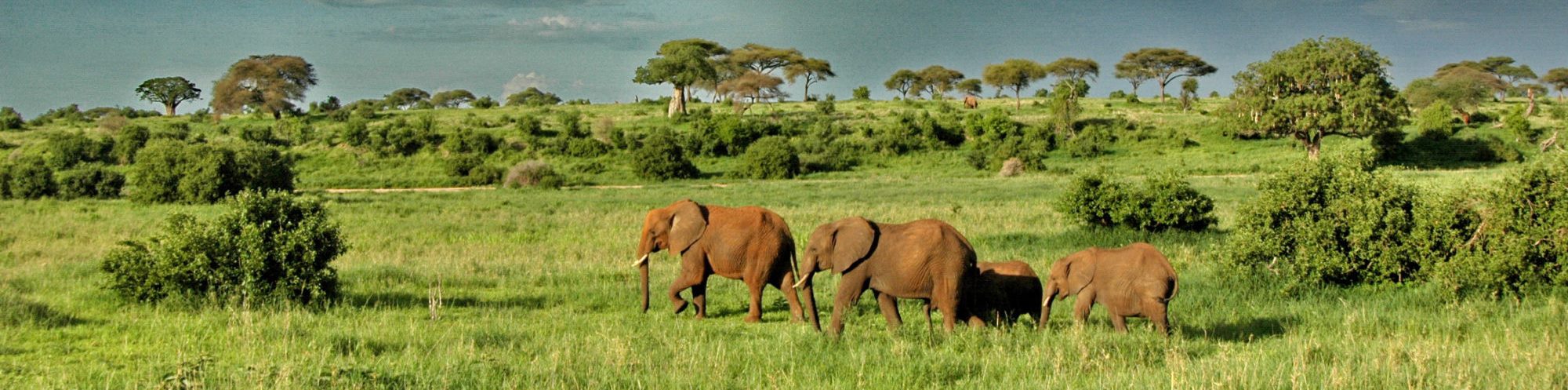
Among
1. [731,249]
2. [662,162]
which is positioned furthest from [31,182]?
[731,249]

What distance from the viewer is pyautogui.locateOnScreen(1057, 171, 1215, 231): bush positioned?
1816cm

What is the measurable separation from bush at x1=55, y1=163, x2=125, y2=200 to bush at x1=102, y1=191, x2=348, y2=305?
1233 inches

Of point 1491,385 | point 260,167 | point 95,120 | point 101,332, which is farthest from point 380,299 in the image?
point 95,120

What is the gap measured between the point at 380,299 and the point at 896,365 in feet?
22.4

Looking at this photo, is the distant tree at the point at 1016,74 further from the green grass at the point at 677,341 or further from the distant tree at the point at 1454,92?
the green grass at the point at 677,341

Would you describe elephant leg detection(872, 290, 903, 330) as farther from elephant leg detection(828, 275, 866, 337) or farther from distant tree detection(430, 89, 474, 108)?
distant tree detection(430, 89, 474, 108)

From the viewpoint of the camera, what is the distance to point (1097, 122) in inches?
2393

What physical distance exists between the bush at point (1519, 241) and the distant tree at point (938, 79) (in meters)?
78.3

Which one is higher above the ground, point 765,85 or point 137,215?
point 765,85

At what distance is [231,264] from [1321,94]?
160 ft

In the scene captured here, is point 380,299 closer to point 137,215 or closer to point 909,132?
point 137,215

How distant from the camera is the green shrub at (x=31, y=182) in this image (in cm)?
3628

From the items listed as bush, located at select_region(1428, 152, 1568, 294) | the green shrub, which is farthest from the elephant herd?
the green shrub

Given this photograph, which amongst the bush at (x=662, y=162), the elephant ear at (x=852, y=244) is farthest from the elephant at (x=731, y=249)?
the bush at (x=662, y=162)
